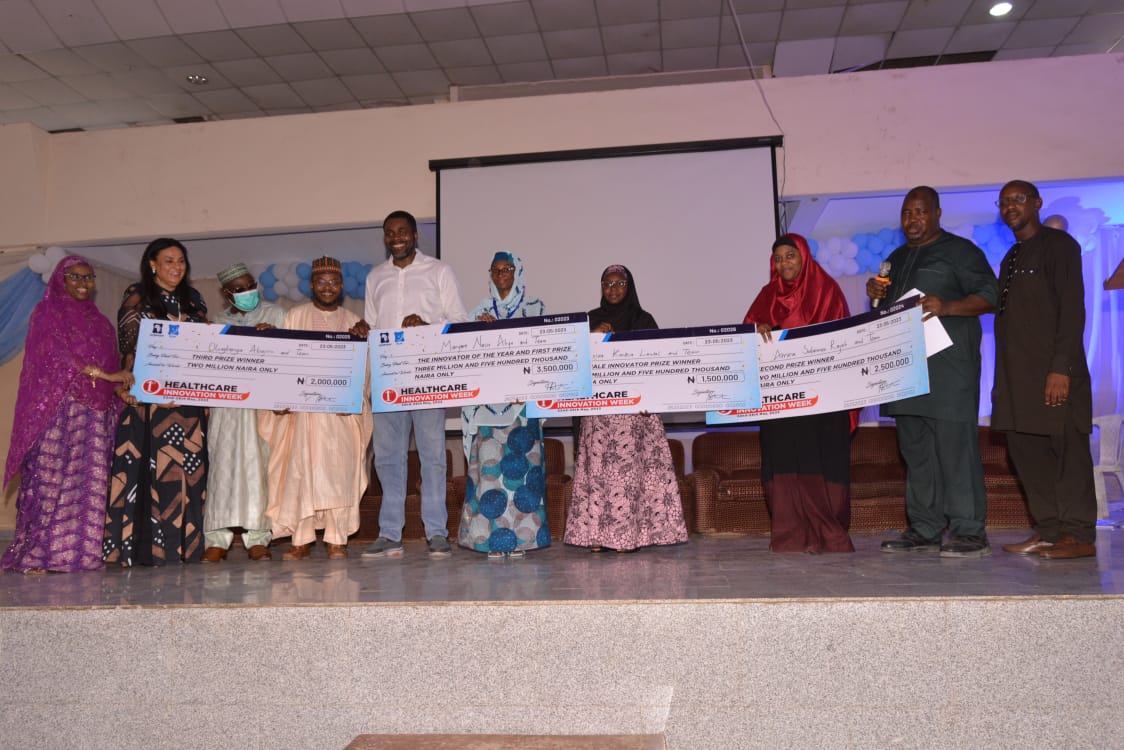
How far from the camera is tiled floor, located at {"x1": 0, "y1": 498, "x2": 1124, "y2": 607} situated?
2945 mm

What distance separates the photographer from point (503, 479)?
439 centimetres

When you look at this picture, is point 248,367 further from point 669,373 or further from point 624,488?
point 669,373

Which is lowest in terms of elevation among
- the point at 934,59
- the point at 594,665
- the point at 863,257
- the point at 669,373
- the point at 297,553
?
the point at 594,665

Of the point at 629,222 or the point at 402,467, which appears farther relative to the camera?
the point at 629,222

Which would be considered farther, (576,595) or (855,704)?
(576,595)

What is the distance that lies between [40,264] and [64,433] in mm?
3338

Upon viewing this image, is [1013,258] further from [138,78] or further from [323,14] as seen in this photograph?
[138,78]

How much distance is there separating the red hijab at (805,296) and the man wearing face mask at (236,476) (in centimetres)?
260

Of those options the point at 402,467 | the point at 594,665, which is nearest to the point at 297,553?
the point at 402,467

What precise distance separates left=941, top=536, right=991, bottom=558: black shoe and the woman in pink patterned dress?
127 centimetres

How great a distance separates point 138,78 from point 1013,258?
761cm

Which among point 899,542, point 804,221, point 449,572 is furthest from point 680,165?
point 449,572

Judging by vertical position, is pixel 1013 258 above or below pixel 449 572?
above

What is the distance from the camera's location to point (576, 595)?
2.98m
